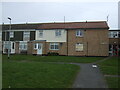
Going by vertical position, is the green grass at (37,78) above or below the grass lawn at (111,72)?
above

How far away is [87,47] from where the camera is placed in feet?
108

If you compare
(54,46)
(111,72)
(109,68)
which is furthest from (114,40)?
(111,72)

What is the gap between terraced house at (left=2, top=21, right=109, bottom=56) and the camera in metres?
32.7

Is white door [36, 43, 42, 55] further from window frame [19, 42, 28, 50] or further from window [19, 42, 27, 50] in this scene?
window [19, 42, 27, 50]

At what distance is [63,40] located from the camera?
34.2m

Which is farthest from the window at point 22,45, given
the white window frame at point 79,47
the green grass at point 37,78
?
the green grass at point 37,78

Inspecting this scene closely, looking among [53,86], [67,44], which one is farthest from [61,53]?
[53,86]

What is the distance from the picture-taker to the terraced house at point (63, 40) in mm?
32656

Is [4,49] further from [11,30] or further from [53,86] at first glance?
[53,86]

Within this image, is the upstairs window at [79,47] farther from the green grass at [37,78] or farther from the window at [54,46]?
the green grass at [37,78]

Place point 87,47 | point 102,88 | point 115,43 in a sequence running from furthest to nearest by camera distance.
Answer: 1. point 115,43
2. point 87,47
3. point 102,88

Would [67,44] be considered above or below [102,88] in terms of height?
above

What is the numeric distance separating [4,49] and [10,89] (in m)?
31.7

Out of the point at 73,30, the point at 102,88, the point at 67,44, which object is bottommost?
the point at 102,88
